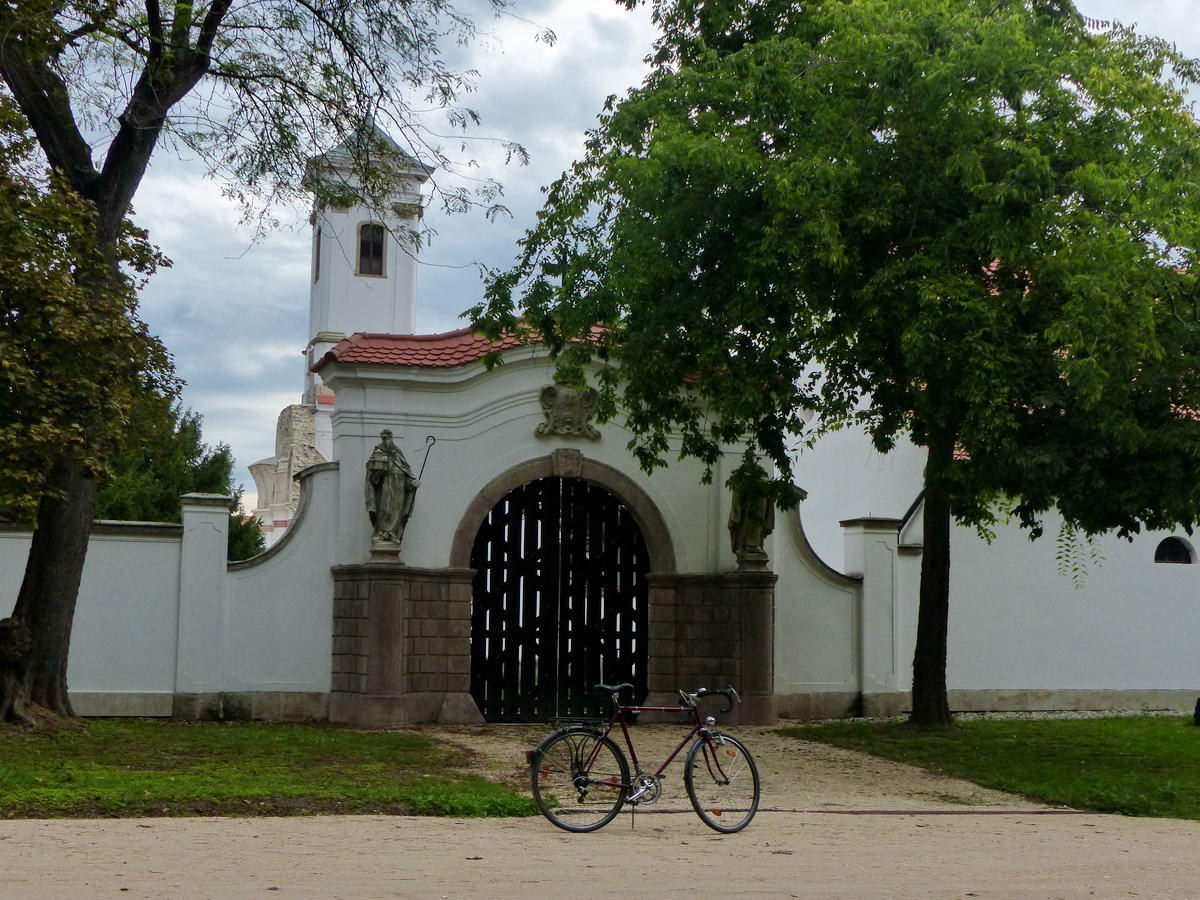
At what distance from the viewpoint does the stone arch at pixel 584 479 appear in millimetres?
17344

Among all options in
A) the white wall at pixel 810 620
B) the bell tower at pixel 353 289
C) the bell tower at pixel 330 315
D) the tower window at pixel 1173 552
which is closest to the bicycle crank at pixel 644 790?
the white wall at pixel 810 620

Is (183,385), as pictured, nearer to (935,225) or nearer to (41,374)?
(41,374)

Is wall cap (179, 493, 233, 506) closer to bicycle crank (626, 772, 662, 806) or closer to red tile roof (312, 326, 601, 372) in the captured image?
red tile roof (312, 326, 601, 372)

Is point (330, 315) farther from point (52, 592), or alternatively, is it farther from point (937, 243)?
point (937, 243)

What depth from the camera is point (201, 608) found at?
54.8 ft

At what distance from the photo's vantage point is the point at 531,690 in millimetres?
17625

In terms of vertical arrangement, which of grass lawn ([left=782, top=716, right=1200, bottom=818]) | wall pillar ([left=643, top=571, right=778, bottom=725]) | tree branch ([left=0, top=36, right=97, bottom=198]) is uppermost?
tree branch ([left=0, top=36, right=97, bottom=198])

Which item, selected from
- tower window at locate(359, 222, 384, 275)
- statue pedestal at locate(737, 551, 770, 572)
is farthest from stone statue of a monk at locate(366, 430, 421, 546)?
tower window at locate(359, 222, 384, 275)

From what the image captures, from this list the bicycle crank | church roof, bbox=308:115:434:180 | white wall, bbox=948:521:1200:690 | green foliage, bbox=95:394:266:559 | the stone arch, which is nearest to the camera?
the bicycle crank

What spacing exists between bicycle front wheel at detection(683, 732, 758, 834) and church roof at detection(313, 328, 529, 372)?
847 cm

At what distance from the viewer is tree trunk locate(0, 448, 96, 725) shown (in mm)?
13867

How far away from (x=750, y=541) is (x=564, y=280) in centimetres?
470

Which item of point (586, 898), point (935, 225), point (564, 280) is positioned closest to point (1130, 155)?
point (935, 225)

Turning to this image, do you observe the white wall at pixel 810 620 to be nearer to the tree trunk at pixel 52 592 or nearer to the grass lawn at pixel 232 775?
the grass lawn at pixel 232 775
